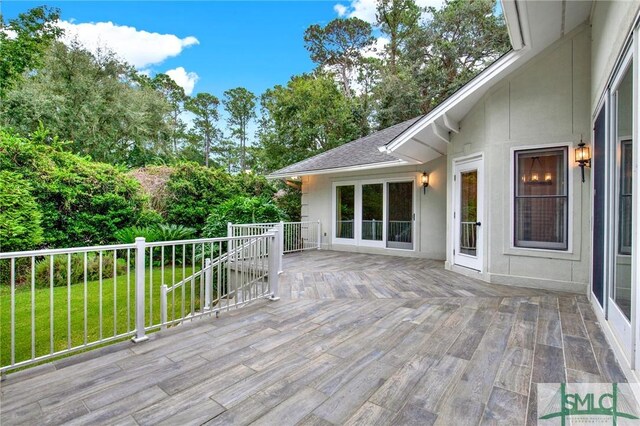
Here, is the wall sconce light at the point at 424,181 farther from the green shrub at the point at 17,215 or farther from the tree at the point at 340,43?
the tree at the point at 340,43

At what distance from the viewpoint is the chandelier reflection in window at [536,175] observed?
4.71 meters

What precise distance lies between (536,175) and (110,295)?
24.9 feet

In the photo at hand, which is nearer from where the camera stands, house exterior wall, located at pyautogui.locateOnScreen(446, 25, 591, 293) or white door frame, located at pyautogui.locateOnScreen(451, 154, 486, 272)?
house exterior wall, located at pyautogui.locateOnScreen(446, 25, 591, 293)

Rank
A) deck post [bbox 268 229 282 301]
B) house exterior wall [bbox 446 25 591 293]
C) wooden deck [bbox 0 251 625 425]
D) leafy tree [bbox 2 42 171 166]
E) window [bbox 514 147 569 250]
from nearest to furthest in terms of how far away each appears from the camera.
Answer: wooden deck [bbox 0 251 625 425] < deck post [bbox 268 229 282 301] < house exterior wall [bbox 446 25 591 293] < window [bbox 514 147 569 250] < leafy tree [bbox 2 42 171 166]

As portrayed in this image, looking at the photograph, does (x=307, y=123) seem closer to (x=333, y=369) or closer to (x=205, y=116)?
(x=205, y=116)

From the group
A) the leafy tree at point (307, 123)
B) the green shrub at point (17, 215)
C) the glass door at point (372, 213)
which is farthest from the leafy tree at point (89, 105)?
the glass door at point (372, 213)

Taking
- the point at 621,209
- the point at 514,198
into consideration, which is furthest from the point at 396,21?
the point at 621,209

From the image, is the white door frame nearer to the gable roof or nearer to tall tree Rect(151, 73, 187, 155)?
the gable roof

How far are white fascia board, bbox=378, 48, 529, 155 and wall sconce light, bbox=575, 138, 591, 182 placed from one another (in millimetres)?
1552

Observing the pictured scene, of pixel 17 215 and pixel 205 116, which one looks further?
pixel 205 116

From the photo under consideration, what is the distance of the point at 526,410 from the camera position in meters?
1.79

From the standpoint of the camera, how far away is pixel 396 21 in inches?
653

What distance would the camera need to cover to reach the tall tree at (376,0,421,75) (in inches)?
642

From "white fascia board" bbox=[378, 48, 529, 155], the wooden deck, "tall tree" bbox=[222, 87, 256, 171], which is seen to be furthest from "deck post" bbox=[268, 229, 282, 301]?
"tall tree" bbox=[222, 87, 256, 171]
